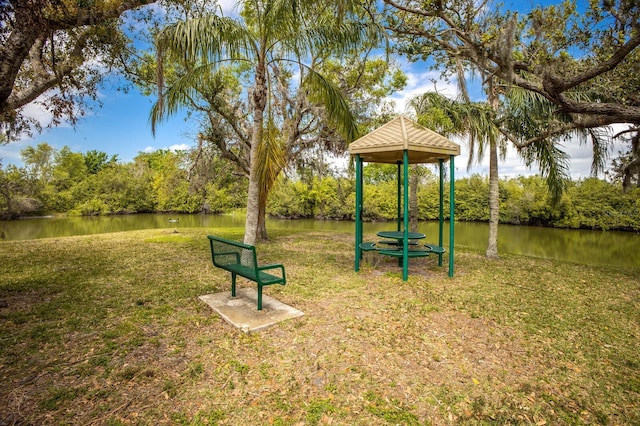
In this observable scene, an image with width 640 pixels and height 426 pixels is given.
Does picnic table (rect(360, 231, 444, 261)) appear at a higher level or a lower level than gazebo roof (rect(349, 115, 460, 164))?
lower

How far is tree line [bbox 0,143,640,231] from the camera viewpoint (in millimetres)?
21203

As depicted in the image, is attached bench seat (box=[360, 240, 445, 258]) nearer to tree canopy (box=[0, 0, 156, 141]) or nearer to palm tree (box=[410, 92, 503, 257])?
palm tree (box=[410, 92, 503, 257])

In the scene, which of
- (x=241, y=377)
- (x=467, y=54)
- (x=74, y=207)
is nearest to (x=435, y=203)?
(x=467, y=54)

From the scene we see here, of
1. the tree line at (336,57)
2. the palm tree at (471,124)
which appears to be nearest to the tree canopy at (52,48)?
the tree line at (336,57)

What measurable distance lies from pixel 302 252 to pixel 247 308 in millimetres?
5079

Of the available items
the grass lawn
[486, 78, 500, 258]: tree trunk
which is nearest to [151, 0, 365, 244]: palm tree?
the grass lawn

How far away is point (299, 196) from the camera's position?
34.2 m

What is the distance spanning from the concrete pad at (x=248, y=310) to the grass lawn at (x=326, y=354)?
0.43 ft

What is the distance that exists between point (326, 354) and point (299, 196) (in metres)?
31.0

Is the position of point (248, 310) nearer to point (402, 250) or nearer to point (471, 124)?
point (402, 250)

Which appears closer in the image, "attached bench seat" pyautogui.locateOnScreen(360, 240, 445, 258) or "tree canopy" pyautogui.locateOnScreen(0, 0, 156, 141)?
"tree canopy" pyautogui.locateOnScreen(0, 0, 156, 141)

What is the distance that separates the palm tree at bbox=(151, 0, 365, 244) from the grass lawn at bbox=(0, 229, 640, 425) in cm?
248

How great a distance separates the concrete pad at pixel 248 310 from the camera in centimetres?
409

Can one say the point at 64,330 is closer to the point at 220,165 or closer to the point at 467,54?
the point at 467,54
